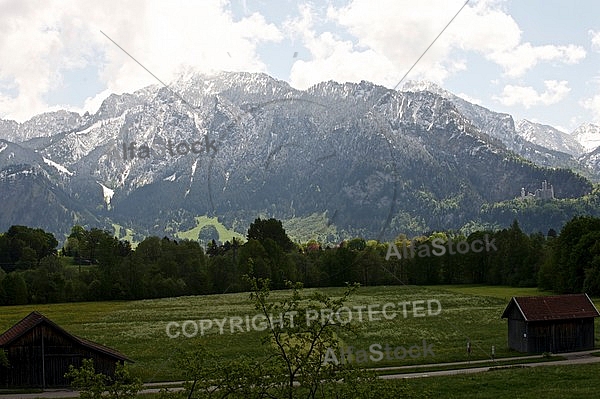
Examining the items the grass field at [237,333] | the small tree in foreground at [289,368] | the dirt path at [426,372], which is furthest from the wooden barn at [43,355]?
the small tree in foreground at [289,368]

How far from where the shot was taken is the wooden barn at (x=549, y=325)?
42438 mm

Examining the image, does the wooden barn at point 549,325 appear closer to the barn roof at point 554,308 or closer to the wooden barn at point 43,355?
the barn roof at point 554,308

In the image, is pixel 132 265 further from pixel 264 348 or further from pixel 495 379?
pixel 495 379

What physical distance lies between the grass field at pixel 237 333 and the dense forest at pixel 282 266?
24.2 feet

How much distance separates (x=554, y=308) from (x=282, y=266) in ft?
230

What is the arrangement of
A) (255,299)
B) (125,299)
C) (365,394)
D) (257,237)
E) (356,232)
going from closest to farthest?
1. (365,394)
2. (255,299)
3. (356,232)
4. (125,299)
5. (257,237)

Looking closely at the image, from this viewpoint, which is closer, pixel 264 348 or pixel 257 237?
pixel 264 348

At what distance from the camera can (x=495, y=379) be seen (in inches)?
1272

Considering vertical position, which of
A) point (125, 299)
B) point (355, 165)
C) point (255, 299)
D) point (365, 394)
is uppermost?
point (355, 165)

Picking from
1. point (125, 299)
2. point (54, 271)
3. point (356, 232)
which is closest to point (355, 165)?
point (356, 232)

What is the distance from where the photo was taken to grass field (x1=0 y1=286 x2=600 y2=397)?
4119 centimetres

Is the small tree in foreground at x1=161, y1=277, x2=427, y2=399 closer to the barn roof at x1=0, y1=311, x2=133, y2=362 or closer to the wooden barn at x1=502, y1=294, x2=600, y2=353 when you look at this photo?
the barn roof at x1=0, y1=311, x2=133, y2=362

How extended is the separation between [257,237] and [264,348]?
3114 inches

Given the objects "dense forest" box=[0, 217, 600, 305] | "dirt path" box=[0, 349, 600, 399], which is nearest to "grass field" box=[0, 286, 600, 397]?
"dirt path" box=[0, 349, 600, 399]
